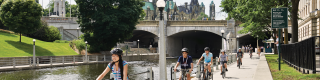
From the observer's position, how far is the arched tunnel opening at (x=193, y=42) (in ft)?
200

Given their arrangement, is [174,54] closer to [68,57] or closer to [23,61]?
[68,57]

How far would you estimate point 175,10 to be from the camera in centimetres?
15250

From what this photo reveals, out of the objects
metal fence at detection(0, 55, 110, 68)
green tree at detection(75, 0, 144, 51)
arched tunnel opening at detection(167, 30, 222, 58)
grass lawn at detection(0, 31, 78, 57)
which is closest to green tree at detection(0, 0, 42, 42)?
grass lawn at detection(0, 31, 78, 57)

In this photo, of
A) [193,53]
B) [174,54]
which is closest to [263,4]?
[174,54]

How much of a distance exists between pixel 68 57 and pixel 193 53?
47.9m

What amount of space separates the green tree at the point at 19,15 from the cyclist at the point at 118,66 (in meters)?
37.7

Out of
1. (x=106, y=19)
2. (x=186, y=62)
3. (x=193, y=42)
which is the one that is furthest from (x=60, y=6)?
(x=186, y=62)

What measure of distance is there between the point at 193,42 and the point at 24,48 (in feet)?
158

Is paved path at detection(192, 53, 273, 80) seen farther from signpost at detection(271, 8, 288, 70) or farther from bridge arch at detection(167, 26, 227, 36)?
bridge arch at detection(167, 26, 227, 36)

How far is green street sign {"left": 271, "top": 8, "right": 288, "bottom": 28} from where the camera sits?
15.6 metres

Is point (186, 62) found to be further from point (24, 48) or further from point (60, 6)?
point (60, 6)

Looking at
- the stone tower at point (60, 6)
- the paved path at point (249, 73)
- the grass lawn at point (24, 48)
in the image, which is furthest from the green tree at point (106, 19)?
the stone tower at point (60, 6)

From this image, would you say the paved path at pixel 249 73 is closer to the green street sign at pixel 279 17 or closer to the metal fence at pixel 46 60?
the green street sign at pixel 279 17

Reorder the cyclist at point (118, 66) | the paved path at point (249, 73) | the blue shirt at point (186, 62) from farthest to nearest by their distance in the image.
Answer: the paved path at point (249, 73) < the blue shirt at point (186, 62) < the cyclist at point (118, 66)
